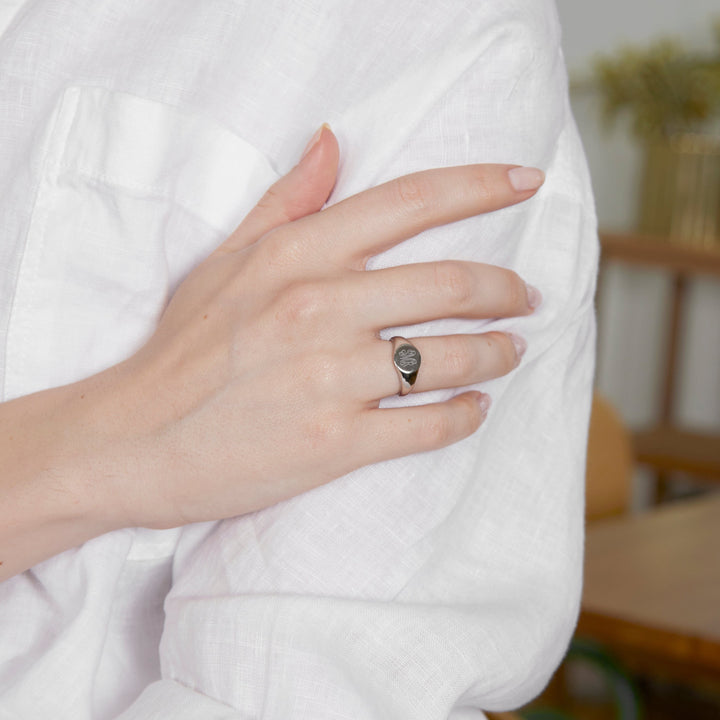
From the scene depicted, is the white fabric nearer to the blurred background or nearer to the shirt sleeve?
the shirt sleeve

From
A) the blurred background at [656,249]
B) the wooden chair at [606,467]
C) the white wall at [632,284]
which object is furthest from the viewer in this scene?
the white wall at [632,284]

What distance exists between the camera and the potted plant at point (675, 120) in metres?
3.23

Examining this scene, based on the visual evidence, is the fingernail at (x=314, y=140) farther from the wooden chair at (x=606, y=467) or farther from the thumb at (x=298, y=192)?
the wooden chair at (x=606, y=467)

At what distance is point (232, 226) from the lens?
28.4 inches

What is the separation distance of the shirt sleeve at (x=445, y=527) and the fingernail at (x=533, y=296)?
0.04ft

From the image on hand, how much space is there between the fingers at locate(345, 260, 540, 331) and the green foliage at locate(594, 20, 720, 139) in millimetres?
2756

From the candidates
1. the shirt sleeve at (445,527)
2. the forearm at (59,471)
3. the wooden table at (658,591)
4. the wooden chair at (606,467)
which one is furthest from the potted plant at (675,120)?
the forearm at (59,471)

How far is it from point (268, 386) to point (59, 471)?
0.13 meters

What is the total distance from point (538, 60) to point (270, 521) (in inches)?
12.7

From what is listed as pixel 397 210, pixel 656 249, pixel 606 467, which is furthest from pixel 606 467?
pixel 397 210

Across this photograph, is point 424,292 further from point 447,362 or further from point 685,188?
point 685,188

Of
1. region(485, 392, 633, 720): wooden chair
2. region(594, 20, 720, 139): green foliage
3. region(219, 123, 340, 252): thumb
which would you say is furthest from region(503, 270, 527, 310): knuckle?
region(594, 20, 720, 139): green foliage

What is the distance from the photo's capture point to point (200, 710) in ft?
2.10

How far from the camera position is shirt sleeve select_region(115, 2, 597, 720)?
2.09 feet
